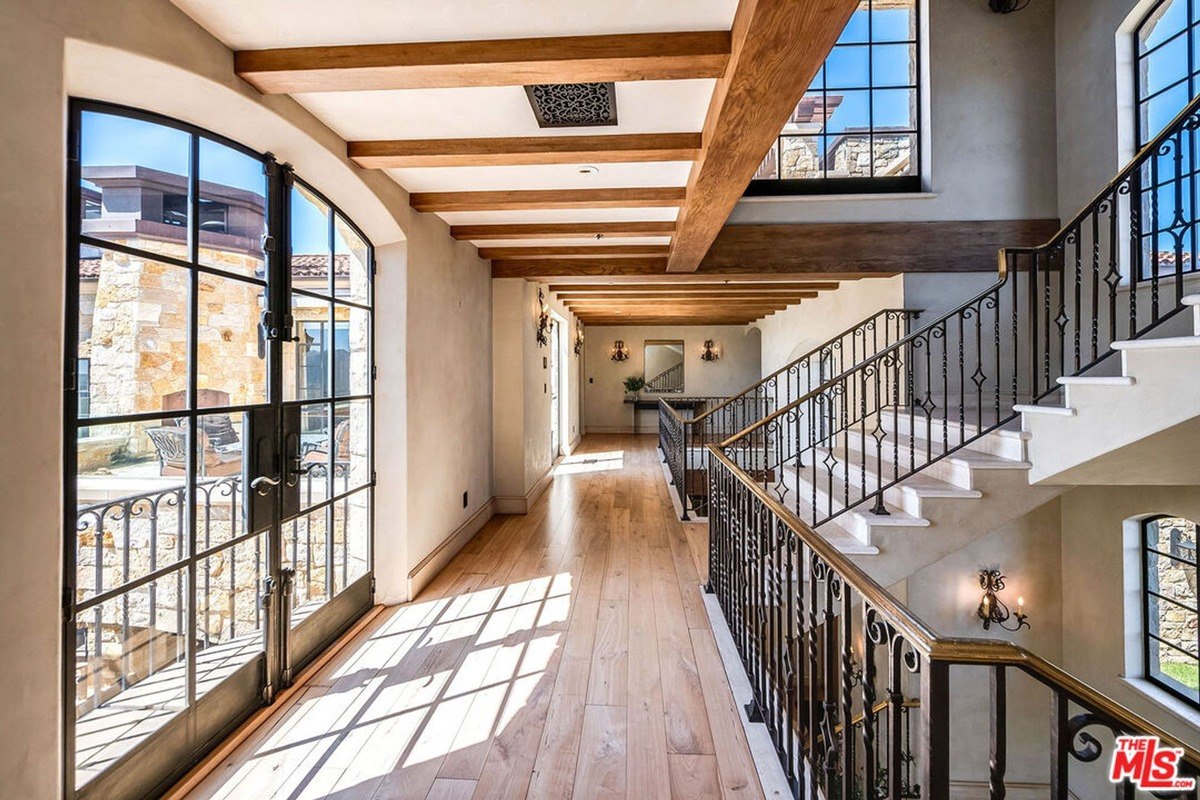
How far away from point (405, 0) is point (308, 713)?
2.64 meters

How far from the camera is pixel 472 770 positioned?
1.89 m

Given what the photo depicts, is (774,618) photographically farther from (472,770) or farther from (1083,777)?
(1083,777)

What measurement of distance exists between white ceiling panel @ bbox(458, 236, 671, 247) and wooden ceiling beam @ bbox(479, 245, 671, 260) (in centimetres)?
8

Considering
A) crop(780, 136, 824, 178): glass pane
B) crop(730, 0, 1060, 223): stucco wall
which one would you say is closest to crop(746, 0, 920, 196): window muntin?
crop(780, 136, 824, 178): glass pane

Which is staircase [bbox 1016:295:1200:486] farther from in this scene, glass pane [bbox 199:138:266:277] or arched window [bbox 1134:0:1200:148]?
glass pane [bbox 199:138:266:277]

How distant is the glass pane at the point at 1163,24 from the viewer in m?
3.96

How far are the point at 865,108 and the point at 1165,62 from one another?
2.14m

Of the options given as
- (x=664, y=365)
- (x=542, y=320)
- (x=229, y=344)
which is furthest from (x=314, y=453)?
(x=664, y=365)

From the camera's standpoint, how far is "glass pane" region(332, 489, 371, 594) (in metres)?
2.95

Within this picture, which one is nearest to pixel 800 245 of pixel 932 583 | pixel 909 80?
pixel 909 80

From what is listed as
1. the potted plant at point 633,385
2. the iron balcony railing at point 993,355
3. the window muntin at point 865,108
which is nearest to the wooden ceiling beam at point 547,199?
the iron balcony railing at point 993,355

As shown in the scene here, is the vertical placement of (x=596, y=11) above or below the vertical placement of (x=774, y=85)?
above

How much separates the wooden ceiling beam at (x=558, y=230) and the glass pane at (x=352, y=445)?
172cm

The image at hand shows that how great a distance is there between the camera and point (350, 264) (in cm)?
310
